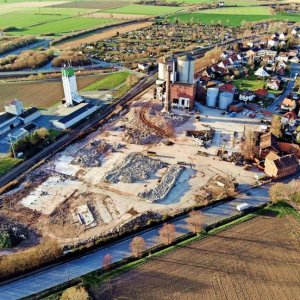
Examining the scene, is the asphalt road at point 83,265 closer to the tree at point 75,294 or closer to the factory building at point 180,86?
the tree at point 75,294

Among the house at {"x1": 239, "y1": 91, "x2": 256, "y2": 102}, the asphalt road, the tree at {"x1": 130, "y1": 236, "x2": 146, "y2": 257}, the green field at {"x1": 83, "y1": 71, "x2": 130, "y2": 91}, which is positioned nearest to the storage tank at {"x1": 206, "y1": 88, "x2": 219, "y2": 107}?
the house at {"x1": 239, "y1": 91, "x2": 256, "y2": 102}

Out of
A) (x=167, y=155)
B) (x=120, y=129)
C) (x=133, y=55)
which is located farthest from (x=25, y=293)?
(x=133, y=55)

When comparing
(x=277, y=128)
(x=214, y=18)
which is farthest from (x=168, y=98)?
(x=214, y=18)

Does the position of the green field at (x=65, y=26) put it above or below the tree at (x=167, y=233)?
above

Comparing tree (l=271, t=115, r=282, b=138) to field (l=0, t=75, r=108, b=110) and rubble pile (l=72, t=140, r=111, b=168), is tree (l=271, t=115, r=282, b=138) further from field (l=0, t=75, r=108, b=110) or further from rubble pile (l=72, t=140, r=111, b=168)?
field (l=0, t=75, r=108, b=110)

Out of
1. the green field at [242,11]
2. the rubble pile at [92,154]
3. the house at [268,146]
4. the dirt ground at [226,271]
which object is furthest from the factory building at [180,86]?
the green field at [242,11]

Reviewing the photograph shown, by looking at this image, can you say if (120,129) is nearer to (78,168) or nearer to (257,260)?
(78,168)

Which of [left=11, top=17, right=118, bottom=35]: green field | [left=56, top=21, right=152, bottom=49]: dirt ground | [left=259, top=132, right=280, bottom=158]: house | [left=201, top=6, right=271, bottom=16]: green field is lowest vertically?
[left=259, top=132, right=280, bottom=158]: house

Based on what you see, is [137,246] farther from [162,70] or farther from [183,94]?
[162,70]
